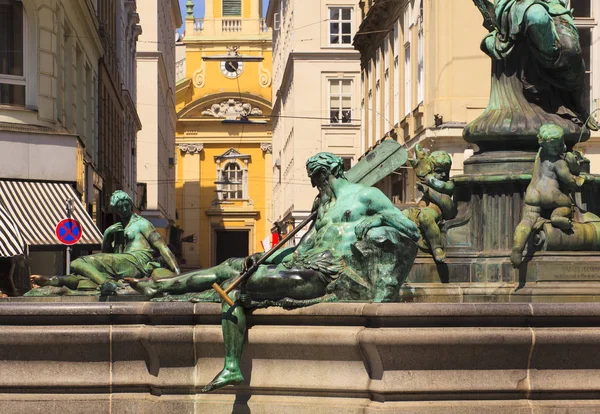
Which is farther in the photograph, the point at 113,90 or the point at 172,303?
the point at 113,90

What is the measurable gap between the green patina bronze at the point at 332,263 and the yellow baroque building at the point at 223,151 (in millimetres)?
86745

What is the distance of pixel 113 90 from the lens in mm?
44562

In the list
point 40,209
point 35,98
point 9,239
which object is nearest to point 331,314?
point 9,239

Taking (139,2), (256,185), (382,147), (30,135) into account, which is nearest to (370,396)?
(382,147)

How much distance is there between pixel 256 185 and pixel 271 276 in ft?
300

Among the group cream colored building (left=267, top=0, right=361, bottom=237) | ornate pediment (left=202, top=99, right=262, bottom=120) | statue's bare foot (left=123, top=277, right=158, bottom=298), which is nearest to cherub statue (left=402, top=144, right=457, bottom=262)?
statue's bare foot (left=123, top=277, right=158, bottom=298)

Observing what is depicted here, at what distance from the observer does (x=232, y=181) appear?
324ft

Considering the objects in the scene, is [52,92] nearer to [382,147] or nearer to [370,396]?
[382,147]

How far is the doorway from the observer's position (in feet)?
325

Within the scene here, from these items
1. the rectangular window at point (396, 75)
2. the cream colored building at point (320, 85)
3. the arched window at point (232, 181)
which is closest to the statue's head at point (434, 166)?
the rectangular window at point (396, 75)

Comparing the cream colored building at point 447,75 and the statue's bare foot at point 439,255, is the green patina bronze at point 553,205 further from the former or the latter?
the cream colored building at point 447,75

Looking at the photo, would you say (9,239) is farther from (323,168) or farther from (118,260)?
(323,168)

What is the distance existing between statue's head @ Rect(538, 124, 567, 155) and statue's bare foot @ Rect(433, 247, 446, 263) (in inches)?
50.1

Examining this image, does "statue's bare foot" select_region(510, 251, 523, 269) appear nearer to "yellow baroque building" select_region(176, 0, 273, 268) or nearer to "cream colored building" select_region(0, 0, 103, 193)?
"cream colored building" select_region(0, 0, 103, 193)
